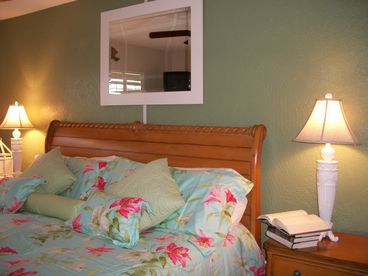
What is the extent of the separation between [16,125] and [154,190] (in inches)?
85.3

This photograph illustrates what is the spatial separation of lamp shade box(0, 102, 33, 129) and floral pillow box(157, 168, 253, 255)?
82.0 inches

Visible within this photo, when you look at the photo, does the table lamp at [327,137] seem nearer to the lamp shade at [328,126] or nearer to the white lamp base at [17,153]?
the lamp shade at [328,126]

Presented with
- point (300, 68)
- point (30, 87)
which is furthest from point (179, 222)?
point (30, 87)

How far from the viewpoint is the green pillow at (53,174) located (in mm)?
2395

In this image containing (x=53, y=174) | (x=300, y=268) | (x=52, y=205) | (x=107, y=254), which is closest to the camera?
(x=107, y=254)

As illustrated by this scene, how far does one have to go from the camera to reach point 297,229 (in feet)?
5.70

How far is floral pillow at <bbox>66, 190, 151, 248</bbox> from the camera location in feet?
5.58

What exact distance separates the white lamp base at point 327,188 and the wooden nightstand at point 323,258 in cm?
10

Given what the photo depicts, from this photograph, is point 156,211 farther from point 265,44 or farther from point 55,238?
point 265,44

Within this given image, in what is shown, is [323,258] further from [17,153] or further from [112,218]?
[17,153]

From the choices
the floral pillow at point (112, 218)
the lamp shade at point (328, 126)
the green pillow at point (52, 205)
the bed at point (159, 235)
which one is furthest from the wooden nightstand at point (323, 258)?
the green pillow at point (52, 205)

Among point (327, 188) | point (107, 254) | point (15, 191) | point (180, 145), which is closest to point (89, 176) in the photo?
point (15, 191)

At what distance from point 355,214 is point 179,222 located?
3.37 ft

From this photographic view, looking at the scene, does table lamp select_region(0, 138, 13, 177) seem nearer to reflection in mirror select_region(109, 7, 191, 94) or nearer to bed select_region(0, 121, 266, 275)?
bed select_region(0, 121, 266, 275)
